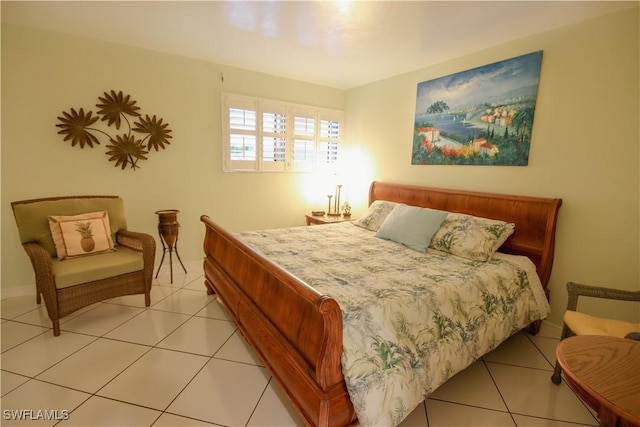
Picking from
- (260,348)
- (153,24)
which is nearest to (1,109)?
(153,24)

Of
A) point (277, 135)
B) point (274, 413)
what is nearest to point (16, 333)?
point (274, 413)

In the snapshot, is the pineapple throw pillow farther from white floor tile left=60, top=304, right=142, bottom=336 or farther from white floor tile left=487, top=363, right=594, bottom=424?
white floor tile left=487, top=363, right=594, bottom=424

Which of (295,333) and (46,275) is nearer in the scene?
(295,333)

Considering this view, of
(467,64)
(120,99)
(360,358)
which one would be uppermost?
(467,64)

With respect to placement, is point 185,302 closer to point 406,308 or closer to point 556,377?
point 406,308

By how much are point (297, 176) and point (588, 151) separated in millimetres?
3104

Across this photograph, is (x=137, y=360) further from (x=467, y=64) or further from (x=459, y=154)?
(x=467, y=64)

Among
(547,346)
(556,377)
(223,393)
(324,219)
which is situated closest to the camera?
(223,393)

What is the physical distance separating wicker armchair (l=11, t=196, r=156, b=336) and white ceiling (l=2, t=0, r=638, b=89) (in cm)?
156

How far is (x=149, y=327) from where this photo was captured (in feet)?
7.87

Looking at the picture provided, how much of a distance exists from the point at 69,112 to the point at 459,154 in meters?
3.83

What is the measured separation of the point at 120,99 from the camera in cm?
300

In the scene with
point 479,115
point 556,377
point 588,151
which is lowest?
point 556,377

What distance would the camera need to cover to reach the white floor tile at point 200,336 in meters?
2.16
